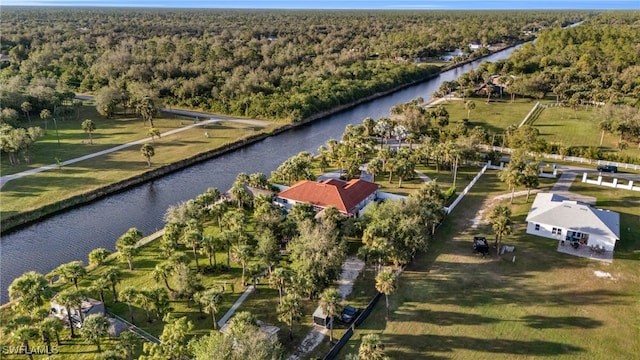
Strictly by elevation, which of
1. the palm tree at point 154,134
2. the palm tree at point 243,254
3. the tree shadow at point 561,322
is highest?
the palm tree at point 154,134

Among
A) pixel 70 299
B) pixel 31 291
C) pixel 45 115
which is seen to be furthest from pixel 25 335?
pixel 45 115

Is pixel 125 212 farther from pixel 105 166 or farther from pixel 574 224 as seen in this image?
pixel 574 224

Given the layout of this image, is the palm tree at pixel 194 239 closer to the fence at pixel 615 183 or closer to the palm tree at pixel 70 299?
the palm tree at pixel 70 299

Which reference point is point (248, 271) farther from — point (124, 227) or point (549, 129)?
point (549, 129)

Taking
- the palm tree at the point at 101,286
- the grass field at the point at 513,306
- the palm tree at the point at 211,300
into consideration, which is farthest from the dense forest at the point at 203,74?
→ the palm tree at the point at 211,300

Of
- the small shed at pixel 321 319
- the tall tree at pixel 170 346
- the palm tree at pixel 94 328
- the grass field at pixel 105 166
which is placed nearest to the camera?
the tall tree at pixel 170 346
